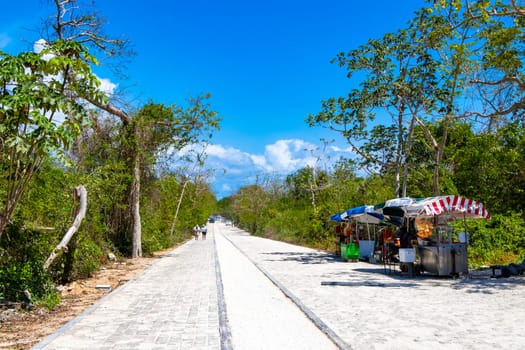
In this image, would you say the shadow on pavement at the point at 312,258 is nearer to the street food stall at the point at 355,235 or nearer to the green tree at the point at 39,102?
the street food stall at the point at 355,235

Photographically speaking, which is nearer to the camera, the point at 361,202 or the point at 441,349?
the point at 441,349

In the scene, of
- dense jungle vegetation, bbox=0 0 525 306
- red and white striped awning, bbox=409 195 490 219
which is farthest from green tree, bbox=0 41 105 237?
red and white striped awning, bbox=409 195 490 219

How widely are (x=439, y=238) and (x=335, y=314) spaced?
663 centimetres

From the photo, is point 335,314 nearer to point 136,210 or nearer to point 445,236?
point 445,236

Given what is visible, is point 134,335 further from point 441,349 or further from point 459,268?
point 459,268

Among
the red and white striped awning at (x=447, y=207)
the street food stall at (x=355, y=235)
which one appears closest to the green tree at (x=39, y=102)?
the red and white striped awning at (x=447, y=207)

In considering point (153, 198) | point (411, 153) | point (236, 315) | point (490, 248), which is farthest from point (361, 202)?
point (236, 315)

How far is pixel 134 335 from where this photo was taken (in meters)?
6.61

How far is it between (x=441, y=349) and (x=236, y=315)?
137 inches

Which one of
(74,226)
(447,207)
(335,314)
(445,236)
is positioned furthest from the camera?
(445,236)

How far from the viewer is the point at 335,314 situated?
8.09 meters

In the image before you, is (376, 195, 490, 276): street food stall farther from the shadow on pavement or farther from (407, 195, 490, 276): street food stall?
the shadow on pavement

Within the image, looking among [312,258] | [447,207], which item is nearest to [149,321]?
[447,207]

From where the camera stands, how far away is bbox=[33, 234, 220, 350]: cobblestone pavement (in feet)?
20.3
